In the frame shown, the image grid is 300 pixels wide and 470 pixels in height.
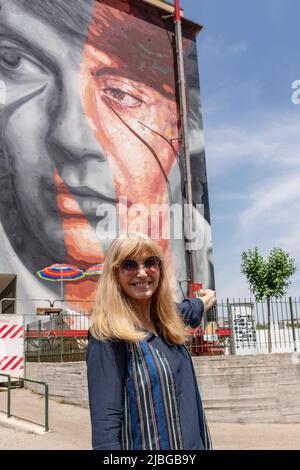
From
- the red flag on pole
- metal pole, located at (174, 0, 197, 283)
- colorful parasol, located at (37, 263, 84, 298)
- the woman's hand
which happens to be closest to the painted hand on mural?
colorful parasol, located at (37, 263, 84, 298)

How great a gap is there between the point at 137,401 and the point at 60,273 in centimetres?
2024

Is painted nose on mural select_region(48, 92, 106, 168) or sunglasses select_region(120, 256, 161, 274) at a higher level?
painted nose on mural select_region(48, 92, 106, 168)

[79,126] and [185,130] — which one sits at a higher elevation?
[185,130]

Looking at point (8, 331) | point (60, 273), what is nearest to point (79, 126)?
point (60, 273)

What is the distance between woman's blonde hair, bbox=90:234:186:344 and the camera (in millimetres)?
2271

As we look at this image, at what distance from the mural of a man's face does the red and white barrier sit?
8.08 meters

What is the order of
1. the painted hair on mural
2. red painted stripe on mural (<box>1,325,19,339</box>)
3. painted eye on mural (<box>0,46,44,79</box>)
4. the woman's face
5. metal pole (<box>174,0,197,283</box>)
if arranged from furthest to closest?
metal pole (<box>174,0,197,283</box>), the painted hair on mural, painted eye on mural (<box>0,46,44,79</box>), red painted stripe on mural (<box>1,325,19,339</box>), the woman's face

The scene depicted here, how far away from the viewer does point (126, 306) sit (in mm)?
2422

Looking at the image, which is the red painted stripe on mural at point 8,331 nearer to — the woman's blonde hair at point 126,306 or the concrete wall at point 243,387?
the concrete wall at point 243,387

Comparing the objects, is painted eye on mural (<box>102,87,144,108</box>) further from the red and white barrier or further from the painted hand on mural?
the red and white barrier

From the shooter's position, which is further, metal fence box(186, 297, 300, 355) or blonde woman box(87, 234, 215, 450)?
metal fence box(186, 297, 300, 355)

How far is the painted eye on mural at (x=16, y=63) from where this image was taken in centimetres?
2298

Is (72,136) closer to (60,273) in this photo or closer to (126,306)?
(60,273)

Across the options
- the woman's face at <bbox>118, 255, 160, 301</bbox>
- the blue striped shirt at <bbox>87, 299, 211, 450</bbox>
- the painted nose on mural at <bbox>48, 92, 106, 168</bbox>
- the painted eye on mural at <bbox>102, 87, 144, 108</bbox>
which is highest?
the painted eye on mural at <bbox>102, 87, 144, 108</bbox>
